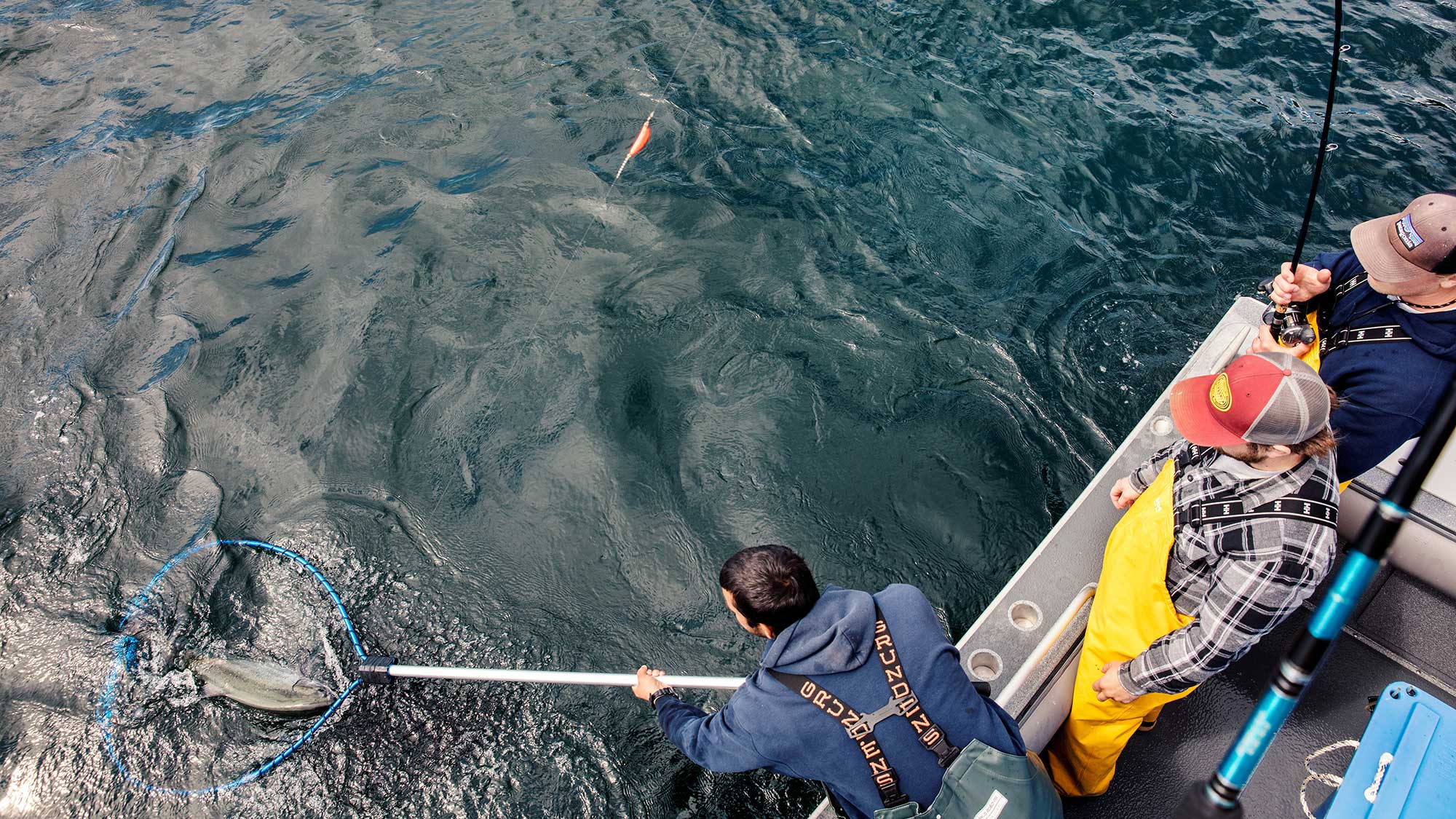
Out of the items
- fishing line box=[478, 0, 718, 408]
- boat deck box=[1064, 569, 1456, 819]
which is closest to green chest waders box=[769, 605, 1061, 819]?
boat deck box=[1064, 569, 1456, 819]

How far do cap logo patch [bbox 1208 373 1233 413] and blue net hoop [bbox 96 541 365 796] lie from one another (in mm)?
4032

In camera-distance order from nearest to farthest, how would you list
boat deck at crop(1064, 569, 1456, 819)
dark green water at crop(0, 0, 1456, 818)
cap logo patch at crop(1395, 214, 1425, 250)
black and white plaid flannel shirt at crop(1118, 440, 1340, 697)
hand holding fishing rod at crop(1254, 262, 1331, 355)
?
1. black and white plaid flannel shirt at crop(1118, 440, 1340, 697)
2. cap logo patch at crop(1395, 214, 1425, 250)
3. boat deck at crop(1064, 569, 1456, 819)
4. hand holding fishing rod at crop(1254, 262, 1331, 355)
5. dark green water at crop(0, 0, 1456, 818)

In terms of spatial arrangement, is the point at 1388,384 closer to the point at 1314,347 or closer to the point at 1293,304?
the point at 1314,347

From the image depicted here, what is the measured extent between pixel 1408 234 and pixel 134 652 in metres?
6.24

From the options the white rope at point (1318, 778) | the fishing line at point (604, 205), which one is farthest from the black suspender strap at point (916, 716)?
the fishing line at point (604, 205)

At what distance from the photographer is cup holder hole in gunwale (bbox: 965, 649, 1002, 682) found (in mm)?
3264

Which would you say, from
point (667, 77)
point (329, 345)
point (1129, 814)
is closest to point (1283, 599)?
point (1129, 814)

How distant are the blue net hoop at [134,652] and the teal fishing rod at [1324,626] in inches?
151

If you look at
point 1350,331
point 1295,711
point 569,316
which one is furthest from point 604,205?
point 1295,711

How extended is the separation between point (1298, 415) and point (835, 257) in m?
4.16

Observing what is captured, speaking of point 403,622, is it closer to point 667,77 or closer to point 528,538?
point 528,538

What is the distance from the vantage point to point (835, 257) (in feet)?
20.7

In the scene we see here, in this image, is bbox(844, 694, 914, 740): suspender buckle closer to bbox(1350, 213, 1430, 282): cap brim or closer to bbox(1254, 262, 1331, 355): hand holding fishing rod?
bbox(1254, 262, 1331, 355): hand holding fishing rod

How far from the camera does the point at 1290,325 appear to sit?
11.6 feet
